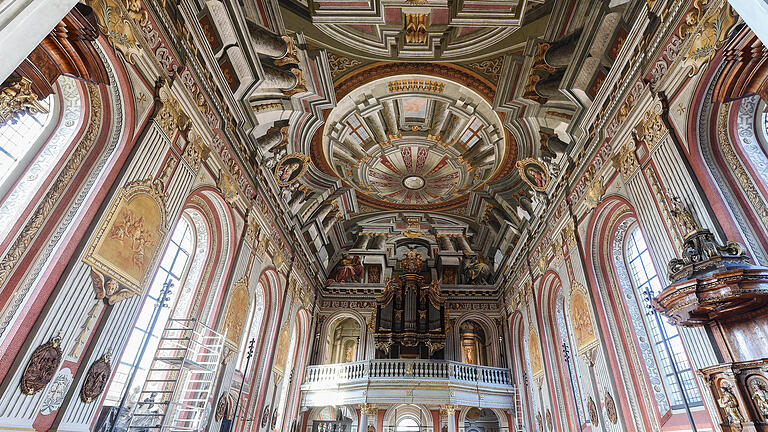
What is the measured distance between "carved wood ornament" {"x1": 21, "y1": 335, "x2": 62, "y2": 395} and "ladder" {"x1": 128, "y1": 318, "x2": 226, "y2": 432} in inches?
74.7

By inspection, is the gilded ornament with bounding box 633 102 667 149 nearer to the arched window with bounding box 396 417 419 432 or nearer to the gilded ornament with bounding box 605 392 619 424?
the gilded ornament with bounding box 605 392 619 424

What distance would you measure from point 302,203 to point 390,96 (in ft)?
15.6

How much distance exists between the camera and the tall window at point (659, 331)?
247 inches

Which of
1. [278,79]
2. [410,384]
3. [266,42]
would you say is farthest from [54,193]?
[410,384]

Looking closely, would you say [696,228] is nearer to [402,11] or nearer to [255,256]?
[402,11]

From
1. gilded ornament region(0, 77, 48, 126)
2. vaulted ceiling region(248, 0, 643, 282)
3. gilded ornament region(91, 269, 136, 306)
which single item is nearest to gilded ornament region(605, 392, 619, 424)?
vaulted ceiling region(248, 0, 643, 282)

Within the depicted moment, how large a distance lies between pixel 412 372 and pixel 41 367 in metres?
11.1

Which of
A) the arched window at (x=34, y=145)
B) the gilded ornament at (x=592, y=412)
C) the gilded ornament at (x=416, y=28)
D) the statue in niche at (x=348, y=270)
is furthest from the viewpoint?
the statue in niche at (x=348, y=270)

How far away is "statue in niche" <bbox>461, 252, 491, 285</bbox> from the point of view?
17562 mm

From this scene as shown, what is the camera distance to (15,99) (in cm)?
434

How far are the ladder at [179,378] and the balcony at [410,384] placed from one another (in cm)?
635

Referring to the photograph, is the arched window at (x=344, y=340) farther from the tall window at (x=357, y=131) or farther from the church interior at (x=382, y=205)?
the tall window at (x=357, y=131)

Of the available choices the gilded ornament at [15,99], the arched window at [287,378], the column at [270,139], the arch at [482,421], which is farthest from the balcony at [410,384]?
the gilded ornament at [15,99]

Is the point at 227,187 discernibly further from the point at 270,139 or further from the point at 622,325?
the point at 622,325
